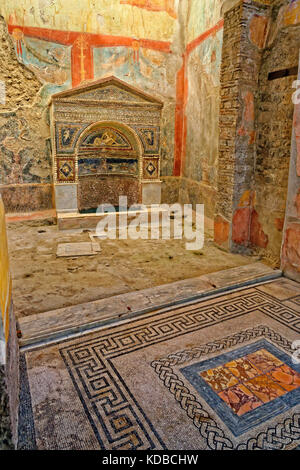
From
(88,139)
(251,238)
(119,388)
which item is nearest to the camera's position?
(119,388)

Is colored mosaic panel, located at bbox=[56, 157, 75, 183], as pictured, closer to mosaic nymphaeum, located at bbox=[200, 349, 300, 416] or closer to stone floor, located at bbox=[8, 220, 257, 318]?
stone floor, located at bbox=[8, 220, 257, 318]

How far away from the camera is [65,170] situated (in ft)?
17.0

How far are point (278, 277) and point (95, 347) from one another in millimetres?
2056

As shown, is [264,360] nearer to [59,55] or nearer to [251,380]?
[251,380]

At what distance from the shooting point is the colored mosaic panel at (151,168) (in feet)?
18.6

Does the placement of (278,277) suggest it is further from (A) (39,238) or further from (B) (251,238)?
(A) (39,238)

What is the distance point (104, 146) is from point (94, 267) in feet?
9.07

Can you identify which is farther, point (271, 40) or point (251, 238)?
point (251, 238)

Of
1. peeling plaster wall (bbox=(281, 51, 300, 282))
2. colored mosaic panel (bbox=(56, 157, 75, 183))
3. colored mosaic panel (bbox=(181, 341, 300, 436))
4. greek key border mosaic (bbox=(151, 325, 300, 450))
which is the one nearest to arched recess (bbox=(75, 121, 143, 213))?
colored mosaic panel (bbox=(56, 157, 75, 183))

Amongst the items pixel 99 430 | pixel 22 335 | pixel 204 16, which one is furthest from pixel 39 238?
pixel 204 16

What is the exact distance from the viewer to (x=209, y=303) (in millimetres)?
2906

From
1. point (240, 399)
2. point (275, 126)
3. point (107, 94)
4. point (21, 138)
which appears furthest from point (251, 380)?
point (21, 138)

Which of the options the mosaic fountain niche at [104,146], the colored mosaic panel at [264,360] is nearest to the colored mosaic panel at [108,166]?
the mosaic fountain niche at [104,146]

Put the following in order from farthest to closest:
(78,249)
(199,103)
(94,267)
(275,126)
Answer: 1. (199,103)
2. (78,249)
3. (94,267)
4. (275,126)
